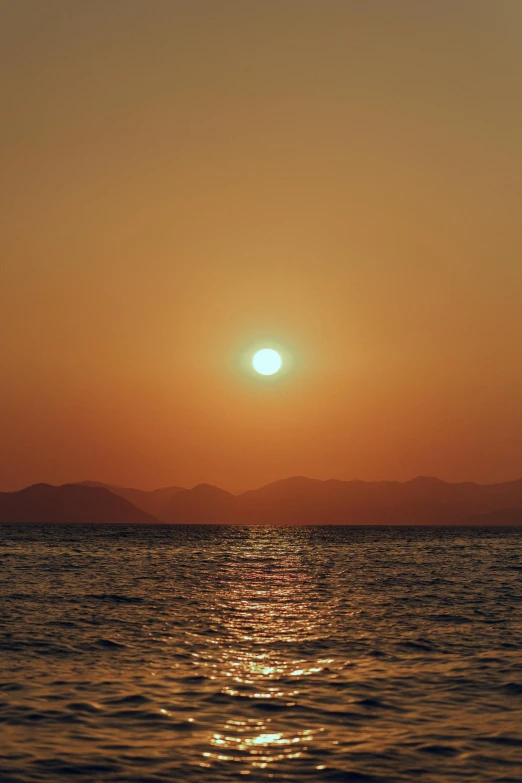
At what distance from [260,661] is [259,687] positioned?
4.38 meters

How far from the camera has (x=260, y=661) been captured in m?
28.3

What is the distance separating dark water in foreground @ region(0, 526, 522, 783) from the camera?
1700 centimetres

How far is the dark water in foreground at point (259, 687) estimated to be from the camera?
1700cm

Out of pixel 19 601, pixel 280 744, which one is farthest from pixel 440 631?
pixel 19 601

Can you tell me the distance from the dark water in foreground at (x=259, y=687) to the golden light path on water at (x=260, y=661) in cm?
8

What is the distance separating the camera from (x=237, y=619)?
40000 millimetres

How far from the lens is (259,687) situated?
2400 centimetres

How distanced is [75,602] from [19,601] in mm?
3010

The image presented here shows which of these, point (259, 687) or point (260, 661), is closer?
point (259, 687)

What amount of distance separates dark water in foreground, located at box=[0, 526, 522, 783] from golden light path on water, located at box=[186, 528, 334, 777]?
79 millimetres

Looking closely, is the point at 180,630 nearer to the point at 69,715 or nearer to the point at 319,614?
the point at 319,614

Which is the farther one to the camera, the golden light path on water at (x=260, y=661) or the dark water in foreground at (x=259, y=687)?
the golden light path on water at (x=260, y=661)

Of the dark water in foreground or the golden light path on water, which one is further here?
the golden light path on water

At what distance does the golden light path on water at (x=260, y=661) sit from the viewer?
17938 mm
